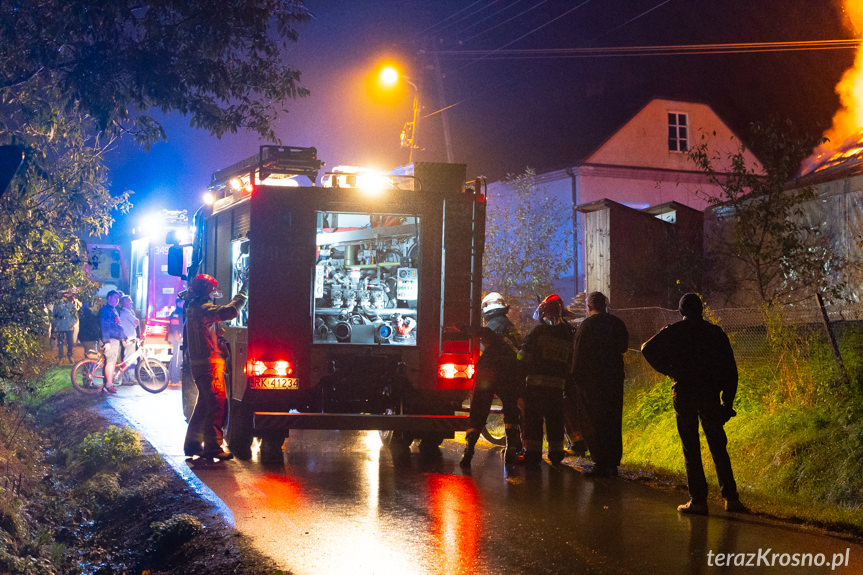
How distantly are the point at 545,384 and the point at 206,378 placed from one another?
369 cm

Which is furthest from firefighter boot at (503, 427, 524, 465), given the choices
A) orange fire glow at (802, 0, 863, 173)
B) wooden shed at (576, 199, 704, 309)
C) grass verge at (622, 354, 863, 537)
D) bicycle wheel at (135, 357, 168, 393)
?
orange fire glow at (802, 0, 863, 173)

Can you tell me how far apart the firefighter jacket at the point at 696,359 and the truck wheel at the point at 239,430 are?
180 inches

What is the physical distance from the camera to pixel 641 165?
108 ft


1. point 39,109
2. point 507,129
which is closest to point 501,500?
point 39,109

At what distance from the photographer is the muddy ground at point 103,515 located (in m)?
6.14

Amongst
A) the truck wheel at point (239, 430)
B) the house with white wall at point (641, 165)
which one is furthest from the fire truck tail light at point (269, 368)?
the house with white wall at point (641, 165)

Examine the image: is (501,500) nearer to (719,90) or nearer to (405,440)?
(405,440)

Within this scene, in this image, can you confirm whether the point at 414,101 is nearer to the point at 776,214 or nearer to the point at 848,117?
the point at 776,214

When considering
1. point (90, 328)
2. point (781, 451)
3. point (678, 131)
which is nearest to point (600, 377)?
point (781, 451)

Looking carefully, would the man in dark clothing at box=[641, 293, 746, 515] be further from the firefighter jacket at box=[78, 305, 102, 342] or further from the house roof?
the house roof

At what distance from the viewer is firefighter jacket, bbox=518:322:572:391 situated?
32.6 feet

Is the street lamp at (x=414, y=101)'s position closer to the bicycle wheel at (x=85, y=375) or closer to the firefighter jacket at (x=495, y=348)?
the bicycle wheel at (x=85, y=375)

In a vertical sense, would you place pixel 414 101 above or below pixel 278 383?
above

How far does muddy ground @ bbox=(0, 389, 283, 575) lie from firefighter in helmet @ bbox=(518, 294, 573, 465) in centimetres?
371
